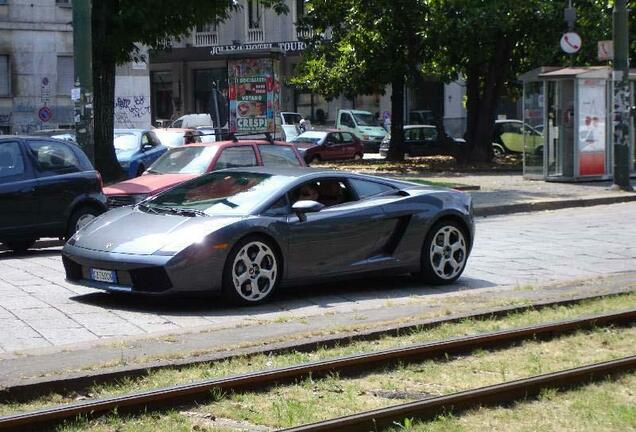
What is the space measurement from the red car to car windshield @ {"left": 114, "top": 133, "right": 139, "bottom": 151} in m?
7.92

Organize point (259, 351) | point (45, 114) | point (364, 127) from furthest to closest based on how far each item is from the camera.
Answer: point (364, 127) → point (45, 114) → point (259, 351)

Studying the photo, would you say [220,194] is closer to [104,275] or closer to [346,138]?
[104,275]

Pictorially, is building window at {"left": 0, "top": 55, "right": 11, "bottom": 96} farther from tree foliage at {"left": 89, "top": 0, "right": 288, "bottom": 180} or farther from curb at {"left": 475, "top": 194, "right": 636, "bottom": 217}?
curb at {"left": 475, "top": 194, "right": 636, "bottom": 217}

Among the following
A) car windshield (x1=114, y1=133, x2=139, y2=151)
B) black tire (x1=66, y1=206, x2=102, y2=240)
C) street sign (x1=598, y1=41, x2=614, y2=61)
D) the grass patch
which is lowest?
the grass patch

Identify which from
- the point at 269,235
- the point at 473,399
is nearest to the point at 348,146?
the point at 269,235

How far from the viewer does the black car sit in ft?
44.2

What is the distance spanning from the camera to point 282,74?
59125 mm

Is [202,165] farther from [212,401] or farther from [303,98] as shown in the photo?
[303,98]

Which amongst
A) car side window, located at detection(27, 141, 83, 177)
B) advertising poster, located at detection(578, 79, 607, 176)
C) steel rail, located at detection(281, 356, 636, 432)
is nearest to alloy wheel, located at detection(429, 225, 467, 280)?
steel rail, located at detection(281, 356, 636, 432)

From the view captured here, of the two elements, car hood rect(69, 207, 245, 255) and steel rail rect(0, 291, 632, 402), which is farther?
car hood rect(69, 207, 245, 255)

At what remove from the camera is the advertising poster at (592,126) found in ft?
82.2

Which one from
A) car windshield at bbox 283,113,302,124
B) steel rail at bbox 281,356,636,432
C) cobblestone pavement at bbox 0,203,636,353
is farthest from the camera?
car windshield at bbox 283,113,302,124

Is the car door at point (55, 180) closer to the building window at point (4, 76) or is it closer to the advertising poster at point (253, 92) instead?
the advertising poster at point (253, 92)

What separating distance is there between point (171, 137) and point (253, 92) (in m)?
3.21
